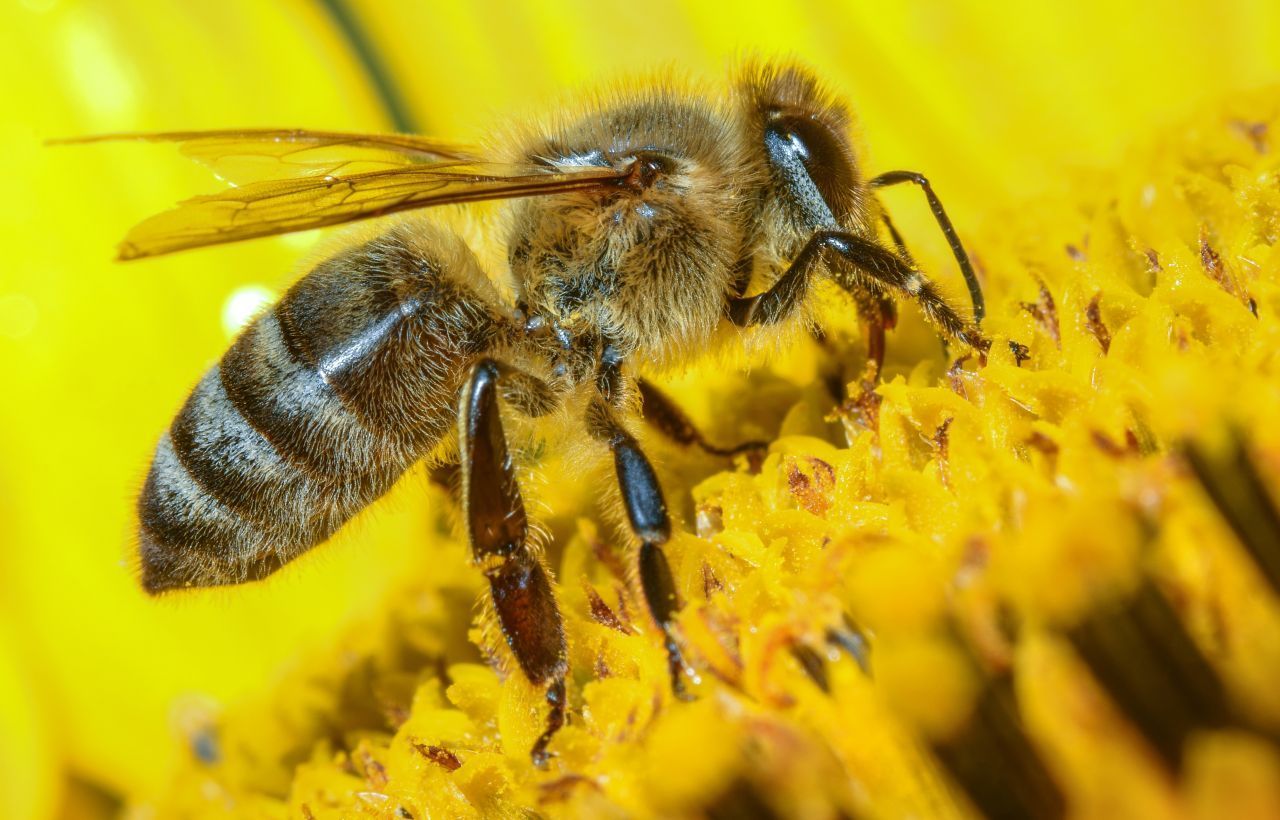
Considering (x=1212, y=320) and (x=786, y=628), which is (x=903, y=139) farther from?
(x=786, y=628)

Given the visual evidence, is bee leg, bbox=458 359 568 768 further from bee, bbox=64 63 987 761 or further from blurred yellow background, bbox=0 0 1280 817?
blurred yellow background, bbox=0 0 1280 817

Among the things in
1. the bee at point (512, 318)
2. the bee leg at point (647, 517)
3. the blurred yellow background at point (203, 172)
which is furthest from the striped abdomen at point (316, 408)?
the blurred yellow background at point (203, 172)

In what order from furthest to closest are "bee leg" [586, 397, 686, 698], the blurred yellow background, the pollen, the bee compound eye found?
the blurred yellow background → the bee compound eye → "bee leg" [586, 397, 686, 698] → the pollen

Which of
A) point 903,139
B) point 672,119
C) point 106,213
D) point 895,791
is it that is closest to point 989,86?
point 903,139

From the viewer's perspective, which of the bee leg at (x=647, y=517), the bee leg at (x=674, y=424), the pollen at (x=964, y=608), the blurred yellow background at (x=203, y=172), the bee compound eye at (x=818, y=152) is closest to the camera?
the pollen at (x=964, y=608)

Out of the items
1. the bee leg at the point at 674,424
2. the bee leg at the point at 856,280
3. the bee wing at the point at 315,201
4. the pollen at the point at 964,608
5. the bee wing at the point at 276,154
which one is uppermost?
the bee wing at the point at 276,154

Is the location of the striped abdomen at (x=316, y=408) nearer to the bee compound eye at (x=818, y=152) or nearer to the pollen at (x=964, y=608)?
the pollen at (x=964, y=608)

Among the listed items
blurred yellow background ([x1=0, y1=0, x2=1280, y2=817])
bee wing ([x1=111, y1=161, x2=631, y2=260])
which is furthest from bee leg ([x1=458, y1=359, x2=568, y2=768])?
blurred yellow background ([x1=0, y1=0, x2=1280, y2=817])
